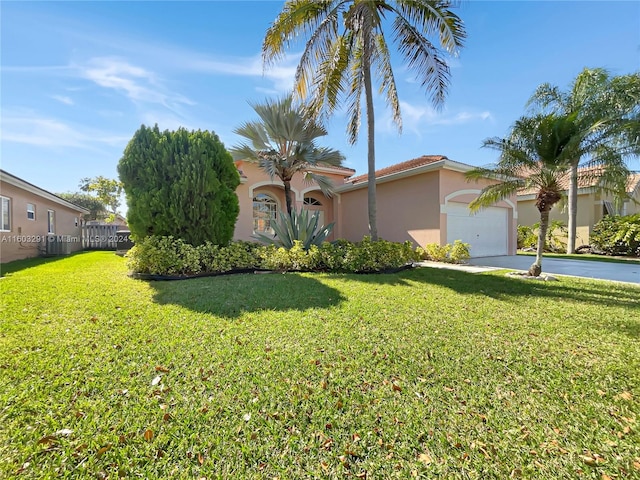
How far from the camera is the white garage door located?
42.4ft

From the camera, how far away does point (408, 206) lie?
44.2 feet

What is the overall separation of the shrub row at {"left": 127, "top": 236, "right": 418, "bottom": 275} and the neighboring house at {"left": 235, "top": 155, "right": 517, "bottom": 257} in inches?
75.2

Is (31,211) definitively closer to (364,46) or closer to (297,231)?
(297,231)

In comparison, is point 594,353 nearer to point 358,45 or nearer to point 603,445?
point 603,445

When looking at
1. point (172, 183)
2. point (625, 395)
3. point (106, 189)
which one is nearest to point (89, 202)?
point (106, 189)

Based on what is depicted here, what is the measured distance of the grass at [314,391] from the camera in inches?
78.7

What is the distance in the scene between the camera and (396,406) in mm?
2562

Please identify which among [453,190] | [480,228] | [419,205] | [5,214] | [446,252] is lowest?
[446,252]

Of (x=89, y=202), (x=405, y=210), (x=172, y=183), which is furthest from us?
(x=89, y=202)

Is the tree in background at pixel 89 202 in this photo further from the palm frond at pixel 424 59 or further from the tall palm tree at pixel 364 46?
the palm frond at pixel 424 59

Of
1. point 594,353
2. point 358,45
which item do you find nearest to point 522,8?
point 358,45

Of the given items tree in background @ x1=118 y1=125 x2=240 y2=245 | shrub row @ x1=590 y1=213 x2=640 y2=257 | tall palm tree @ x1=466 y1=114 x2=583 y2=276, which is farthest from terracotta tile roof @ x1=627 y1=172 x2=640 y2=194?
tree in background @ x1=118 y1=125 x2=240 y2=245

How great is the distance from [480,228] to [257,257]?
442 inches

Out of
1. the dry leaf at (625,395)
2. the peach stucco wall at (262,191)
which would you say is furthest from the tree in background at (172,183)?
the dry leaf at (625,395)
